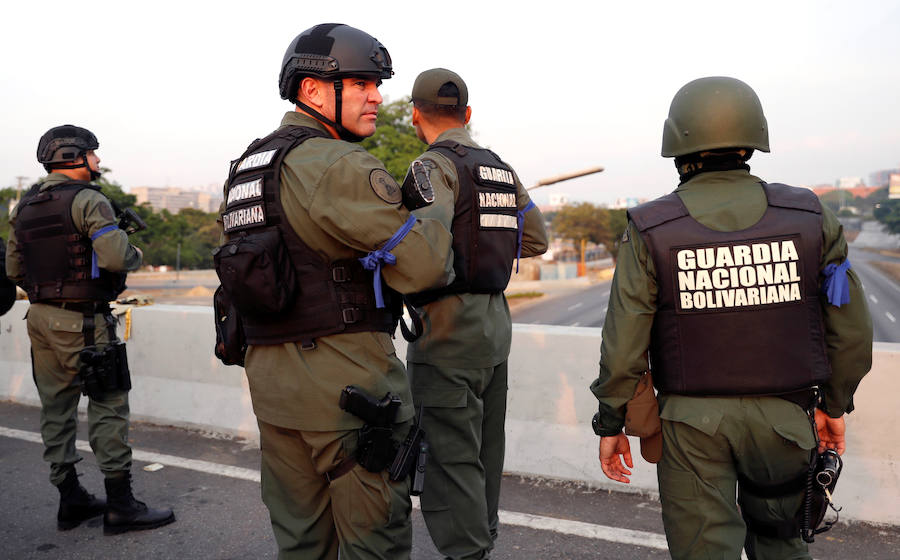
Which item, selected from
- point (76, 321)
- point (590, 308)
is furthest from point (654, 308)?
point (590, 308)

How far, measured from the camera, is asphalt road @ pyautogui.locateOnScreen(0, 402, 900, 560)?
364cm

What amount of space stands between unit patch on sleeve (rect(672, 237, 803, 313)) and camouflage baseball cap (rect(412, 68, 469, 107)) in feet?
4.87

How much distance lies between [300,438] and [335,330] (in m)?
0.41

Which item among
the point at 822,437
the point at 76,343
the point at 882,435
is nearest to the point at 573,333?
the point at 882,435

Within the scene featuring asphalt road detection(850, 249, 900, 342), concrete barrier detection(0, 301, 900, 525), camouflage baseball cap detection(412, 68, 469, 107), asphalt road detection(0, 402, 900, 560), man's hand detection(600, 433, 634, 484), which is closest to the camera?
man's hand detection(600, 433, 634, 484)

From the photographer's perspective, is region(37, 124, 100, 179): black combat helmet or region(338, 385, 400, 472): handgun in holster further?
region(37, 124, 100, 179): black combat helmet

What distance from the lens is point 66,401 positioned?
4.23 m

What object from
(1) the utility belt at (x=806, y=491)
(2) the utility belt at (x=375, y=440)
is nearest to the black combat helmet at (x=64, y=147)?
(2) the utility belt at (x=375, y=440)

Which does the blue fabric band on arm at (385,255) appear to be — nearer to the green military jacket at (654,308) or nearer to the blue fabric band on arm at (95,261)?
the green military jacket at (654,308)

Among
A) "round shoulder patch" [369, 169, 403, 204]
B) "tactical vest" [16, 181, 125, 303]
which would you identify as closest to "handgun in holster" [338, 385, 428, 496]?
"round shoulder patch" [369, 169, 403, 204]

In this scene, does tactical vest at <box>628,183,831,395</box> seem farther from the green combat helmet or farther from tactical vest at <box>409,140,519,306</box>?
tactical vest at <box>409,140,519,306</box>

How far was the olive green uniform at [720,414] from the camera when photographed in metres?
2.22

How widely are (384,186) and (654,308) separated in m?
0.98

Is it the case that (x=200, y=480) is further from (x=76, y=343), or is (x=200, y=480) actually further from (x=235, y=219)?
(x=235, y=219)
